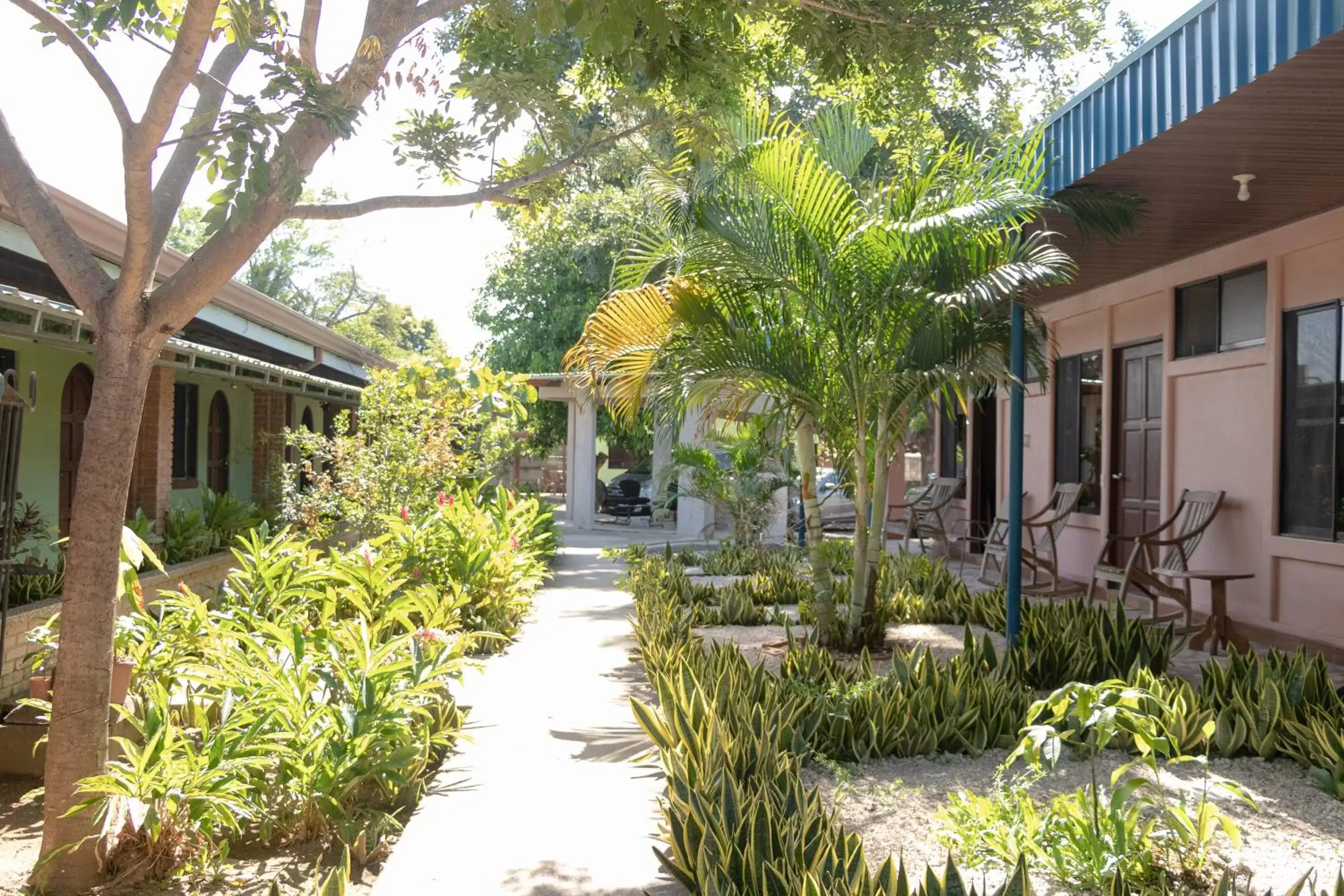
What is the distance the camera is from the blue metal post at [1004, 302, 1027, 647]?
661 centimetres

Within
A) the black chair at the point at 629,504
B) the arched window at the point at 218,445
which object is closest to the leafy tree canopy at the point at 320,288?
the black chair at the point at 629,504

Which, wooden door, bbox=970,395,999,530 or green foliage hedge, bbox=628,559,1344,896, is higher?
wooden door, bbox=970,395,999,530

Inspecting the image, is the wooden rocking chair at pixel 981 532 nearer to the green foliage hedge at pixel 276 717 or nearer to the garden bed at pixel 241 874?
the green foliage hedge at pixel 276 717

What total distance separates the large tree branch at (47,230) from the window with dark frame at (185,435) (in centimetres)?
861

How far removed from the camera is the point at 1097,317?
10984 millimetres

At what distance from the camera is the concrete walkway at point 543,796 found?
154 inches

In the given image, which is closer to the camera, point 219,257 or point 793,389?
point 219,257

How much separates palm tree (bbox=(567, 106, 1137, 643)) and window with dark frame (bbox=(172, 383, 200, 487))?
716cm

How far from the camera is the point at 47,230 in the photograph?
407 cm

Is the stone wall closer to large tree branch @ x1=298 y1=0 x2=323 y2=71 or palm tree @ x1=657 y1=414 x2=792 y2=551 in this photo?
large tree branch @ x1=298 y1=0 x2=323 y2=71

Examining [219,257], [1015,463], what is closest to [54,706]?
[219,257]

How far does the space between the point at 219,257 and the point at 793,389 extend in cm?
390

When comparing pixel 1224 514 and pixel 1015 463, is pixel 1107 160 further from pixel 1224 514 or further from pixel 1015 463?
pixel 1224 514

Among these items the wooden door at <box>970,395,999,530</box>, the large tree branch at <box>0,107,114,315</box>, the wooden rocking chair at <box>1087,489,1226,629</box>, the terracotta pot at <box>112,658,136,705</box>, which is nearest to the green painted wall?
the terracotta pot at <box>112,658,136,705</box>
